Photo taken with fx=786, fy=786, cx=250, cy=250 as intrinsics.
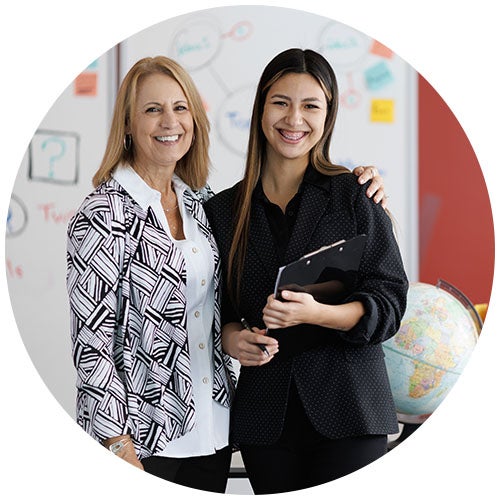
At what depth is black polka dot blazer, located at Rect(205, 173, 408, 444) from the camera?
1.66m

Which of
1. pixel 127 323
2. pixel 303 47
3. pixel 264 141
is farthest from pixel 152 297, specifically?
pixel 303 47

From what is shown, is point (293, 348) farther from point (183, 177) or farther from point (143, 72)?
point (143, 72)

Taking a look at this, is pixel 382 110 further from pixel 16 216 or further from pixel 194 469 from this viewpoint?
pixel 194 469

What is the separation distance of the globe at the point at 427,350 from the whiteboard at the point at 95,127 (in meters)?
0.72

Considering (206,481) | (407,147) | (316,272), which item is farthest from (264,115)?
(407,147)

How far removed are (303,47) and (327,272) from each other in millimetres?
1248

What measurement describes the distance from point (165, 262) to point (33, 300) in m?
1.01

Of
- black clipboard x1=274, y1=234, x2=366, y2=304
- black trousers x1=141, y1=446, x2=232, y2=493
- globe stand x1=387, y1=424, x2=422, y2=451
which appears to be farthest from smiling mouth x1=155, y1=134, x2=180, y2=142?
globe stand x1=387, y1=424, x2=422, y2=451

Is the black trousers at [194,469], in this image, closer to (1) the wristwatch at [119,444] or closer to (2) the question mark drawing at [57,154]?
(1) the wristwatch at [119,444]

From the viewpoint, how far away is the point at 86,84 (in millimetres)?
2535

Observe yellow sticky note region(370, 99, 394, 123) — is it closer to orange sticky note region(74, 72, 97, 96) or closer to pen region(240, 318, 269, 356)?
orange sticky note region(74, 72, 97, 96)

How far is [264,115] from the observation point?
1728 millimetres

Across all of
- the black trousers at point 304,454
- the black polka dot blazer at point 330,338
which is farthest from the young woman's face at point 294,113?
the black trousers at point 304,454

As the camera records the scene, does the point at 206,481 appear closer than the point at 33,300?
Yes
